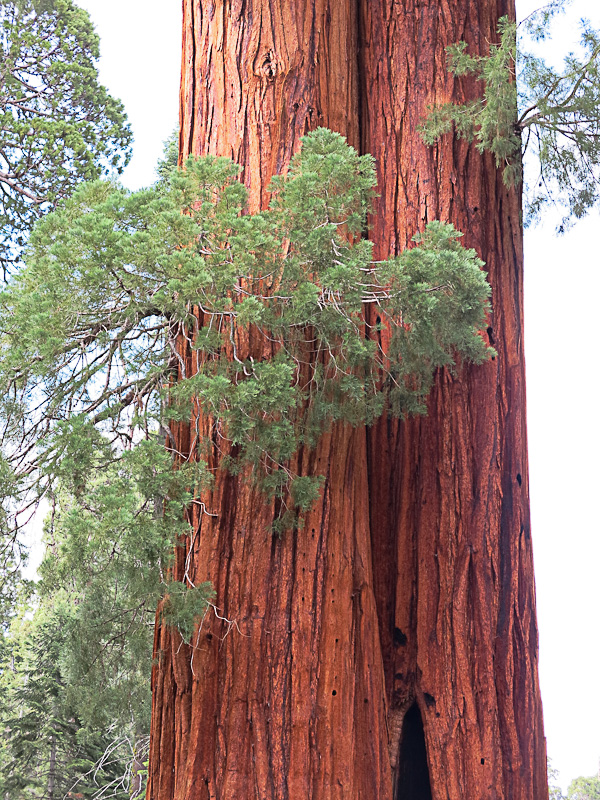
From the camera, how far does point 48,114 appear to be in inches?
370

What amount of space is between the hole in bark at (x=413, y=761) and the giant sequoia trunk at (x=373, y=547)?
0.01 m

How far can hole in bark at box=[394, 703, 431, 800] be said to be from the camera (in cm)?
413

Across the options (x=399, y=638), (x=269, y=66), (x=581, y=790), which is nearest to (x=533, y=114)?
(x=269, y=66)

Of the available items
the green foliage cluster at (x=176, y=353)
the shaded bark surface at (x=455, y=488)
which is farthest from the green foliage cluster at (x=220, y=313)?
the shaded bark surface at (x=455, y=488)

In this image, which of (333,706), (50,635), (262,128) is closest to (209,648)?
(333,706)

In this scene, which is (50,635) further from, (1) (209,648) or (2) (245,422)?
(2) (245,422)

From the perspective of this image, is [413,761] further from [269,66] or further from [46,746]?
[46,746]

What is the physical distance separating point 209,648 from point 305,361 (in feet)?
4.22

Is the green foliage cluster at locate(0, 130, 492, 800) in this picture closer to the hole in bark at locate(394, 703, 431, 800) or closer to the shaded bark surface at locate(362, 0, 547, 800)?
the shaded bark surface at locate(362, 0, 547, 800)

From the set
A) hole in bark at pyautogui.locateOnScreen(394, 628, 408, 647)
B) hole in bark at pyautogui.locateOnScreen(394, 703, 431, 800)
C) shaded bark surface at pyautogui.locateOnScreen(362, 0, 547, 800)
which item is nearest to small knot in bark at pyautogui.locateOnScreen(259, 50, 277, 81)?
shaded bark surface at pyautogui.locateOnScreen(362, 0, 547, 800)

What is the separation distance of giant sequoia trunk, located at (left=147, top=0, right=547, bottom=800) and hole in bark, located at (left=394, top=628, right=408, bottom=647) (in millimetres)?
11

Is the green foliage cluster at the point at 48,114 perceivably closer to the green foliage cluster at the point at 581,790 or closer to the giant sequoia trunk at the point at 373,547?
the giant sequoia trunk at the point at 373,547

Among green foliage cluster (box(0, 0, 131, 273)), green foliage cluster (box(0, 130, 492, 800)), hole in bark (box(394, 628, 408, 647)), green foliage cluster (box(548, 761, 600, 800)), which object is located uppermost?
green foliage cluster (box(0, 0, 131, 273))

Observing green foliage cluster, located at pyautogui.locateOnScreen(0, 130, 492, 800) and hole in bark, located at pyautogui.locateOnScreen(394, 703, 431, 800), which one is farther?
hole in bark, located at pyautogui.locateOnScreen(394, 703, 431, 800)
